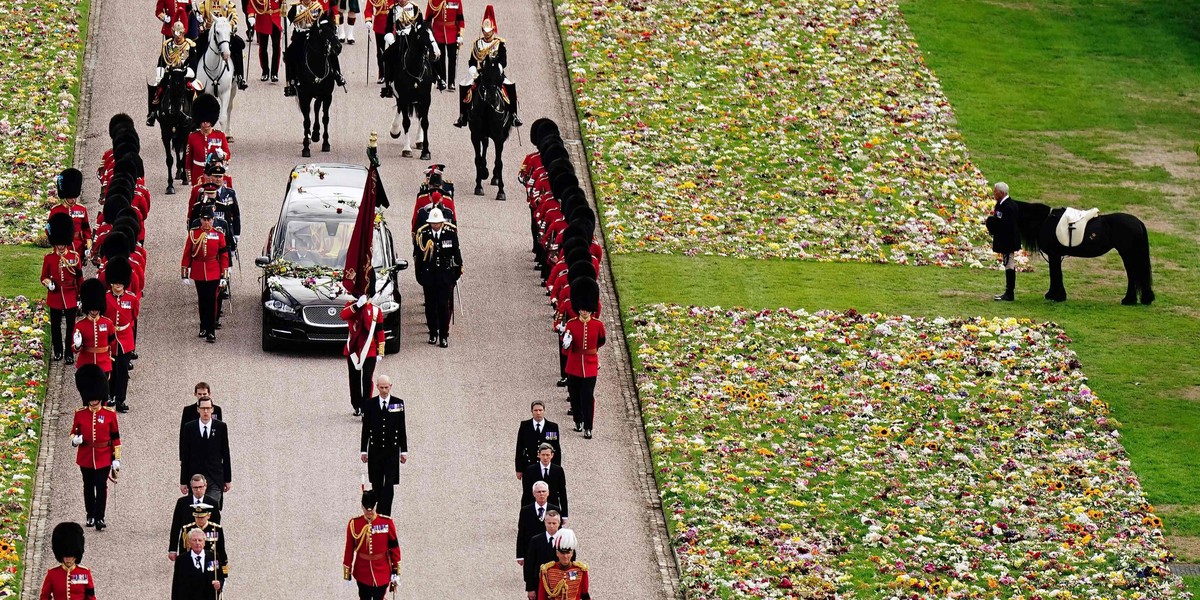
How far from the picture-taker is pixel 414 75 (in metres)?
34.2

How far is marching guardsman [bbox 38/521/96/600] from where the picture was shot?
19.4m

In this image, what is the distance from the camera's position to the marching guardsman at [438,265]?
28.1 m

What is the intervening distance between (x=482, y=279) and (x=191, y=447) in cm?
904

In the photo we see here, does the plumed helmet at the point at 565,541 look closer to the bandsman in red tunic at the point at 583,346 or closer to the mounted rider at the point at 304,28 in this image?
the bandsman in red tunic at the point at 583,346

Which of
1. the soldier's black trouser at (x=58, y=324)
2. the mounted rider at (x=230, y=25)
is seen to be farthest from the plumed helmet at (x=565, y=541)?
the mounted rider at (x=230, y=25)

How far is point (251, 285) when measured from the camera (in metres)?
29.9

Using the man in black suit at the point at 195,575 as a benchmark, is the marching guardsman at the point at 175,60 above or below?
above

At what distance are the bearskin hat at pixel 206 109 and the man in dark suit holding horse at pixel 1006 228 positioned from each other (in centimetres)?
1177

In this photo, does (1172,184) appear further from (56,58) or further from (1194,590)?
(56,58)

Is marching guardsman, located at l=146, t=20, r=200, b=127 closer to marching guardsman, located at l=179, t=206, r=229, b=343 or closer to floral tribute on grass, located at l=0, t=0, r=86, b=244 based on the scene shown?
floral tribute on grass, located at l=0, t=0, r=86, b=244

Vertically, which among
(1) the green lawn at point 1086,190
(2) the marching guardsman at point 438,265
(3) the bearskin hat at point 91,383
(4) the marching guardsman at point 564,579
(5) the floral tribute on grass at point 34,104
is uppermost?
(4) the marching guardsman at point 564,579

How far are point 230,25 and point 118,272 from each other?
9673 mm

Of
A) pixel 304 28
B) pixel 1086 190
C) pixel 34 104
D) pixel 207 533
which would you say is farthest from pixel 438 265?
pixel 1086 190

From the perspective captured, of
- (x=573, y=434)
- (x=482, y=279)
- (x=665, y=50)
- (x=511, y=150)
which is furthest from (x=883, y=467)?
(x=665, y=50)
